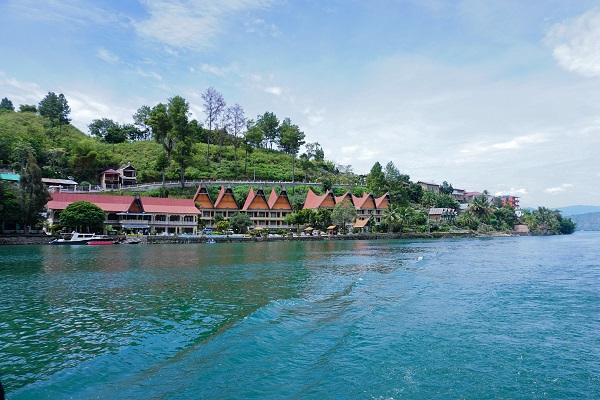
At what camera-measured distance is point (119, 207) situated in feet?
195

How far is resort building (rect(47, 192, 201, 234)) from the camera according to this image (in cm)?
5703

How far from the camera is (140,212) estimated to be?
197 ft

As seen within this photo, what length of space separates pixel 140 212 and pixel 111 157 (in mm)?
34054

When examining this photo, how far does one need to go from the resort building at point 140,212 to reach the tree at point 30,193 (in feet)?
19.4

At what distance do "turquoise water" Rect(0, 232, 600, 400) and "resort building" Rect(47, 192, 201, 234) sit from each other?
3804cm

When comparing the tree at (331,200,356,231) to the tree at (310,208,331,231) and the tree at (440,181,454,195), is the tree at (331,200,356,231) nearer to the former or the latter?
the tree at (310,208,331,231)

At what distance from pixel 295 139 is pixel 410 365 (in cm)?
8199

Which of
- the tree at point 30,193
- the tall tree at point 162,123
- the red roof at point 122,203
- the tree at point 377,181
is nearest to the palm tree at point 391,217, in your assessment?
the tree at point 377,181

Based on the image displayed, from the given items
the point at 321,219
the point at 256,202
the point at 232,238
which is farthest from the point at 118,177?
the point at 321,219

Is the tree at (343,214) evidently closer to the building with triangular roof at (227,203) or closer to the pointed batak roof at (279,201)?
the pointed batak roof at (279,201)

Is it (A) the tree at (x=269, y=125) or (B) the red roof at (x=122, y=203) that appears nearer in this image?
(B) the red roof at (x=122, y=203)

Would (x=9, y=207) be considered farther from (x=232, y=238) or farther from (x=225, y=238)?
(x=232, y=238)

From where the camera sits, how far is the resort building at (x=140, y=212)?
187 ft

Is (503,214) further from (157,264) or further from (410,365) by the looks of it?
(410,365)
